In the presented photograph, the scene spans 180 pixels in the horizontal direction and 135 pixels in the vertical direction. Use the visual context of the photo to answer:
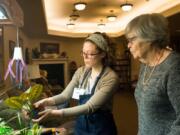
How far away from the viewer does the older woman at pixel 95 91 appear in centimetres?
190

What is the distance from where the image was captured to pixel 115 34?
11562mm

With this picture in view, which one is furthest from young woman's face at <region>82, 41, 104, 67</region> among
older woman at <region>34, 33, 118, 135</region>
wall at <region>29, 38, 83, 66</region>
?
wall at <region>29, 38, 83, 66</region>

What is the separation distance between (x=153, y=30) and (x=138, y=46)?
11 centimetres

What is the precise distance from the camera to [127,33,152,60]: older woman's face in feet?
4.87

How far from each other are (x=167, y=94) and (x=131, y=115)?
214 inches

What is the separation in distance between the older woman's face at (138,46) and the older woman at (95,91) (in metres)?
0.44

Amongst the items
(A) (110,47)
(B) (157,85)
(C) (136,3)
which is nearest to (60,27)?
(C) (136,3)

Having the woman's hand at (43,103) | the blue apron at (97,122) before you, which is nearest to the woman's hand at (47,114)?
the woman's hand at (43,103)

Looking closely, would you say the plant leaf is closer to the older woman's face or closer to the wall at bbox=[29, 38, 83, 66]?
the older woman's face

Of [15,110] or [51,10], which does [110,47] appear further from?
[51,10]

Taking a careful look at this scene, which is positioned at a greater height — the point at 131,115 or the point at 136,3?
the point at 136,3

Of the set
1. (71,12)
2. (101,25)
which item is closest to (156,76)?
(71,12)

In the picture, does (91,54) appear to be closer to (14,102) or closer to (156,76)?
(156,76)

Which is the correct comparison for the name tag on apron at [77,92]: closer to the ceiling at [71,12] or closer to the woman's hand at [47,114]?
the woman's hand at [47,114]
